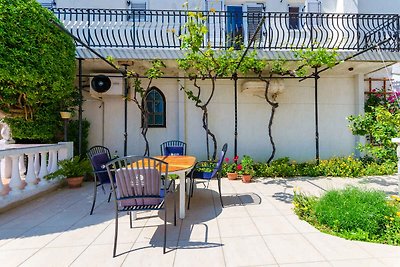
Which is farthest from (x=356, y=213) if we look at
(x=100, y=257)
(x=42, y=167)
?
(x=42, y=167)

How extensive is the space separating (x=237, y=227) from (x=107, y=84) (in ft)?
17.6

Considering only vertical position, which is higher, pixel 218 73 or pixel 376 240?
pixel 218 73

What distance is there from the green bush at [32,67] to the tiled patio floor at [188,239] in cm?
223

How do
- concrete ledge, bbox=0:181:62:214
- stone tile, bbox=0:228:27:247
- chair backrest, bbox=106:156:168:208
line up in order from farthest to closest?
1. concrete ledge, bbox=0:181:62:214
2. stone tile, bbox=0:228:27:247
3. chair backrest, bbox=106:156:168:208

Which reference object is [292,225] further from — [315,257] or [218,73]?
[218,73]

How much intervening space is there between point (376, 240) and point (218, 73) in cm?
454

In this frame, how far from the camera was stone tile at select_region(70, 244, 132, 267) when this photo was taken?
211 cm

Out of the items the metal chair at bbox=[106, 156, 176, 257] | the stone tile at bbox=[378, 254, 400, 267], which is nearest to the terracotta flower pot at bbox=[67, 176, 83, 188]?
the metal chair at bbox=[106, 156, 176, 257]

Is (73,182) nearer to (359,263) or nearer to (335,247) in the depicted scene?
(335,247)

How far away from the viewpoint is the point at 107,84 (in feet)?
20.6

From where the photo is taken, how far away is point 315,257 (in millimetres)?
2170

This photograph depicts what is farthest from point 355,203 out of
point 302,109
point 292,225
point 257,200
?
point 302,109

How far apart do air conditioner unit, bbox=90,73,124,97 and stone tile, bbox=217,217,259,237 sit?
4.90 meters

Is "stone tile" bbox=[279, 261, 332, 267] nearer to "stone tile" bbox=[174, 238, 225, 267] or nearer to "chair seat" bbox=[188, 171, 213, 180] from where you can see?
"stone tile" bbox=[174, 238, 225, 267]
